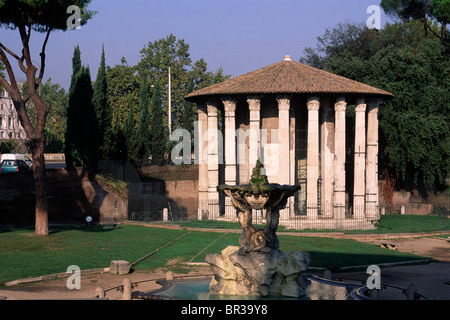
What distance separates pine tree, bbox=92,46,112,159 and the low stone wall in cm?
561

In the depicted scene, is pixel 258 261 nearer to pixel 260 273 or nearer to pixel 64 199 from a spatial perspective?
pixel 260 273

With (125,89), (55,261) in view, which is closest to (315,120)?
(55,261)

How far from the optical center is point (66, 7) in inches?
1346

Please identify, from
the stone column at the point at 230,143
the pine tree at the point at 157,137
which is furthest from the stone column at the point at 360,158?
the pine tree at the point at 157,137

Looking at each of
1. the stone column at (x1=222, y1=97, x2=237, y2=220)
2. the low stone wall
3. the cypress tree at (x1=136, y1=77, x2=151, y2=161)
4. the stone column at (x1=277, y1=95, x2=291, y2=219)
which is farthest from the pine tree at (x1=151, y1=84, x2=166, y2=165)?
the stone column at (x1=277, y1=95, x2=291, y2=219)

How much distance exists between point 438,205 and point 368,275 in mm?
27414

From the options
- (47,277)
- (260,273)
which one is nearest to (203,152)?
(47,277)

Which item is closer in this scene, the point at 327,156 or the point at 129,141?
the point at 327,156

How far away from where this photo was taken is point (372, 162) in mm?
42562

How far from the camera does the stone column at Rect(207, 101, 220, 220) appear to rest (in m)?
42.4

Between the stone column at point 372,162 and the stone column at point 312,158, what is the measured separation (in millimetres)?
4002

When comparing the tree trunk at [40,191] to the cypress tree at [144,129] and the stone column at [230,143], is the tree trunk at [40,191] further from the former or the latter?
the cypress tree at [144,129]

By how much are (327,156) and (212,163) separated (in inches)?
290
